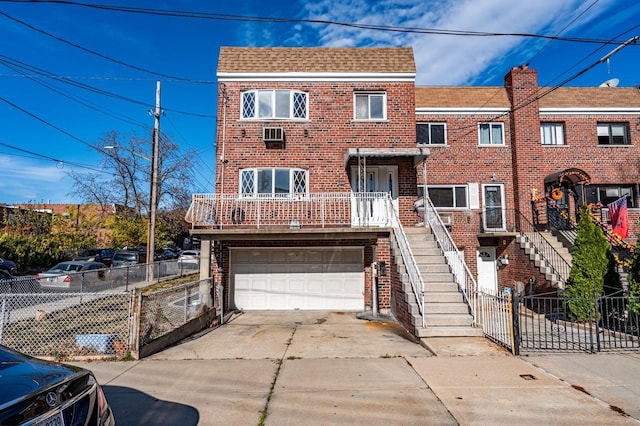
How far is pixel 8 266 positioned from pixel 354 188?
19.5 metres

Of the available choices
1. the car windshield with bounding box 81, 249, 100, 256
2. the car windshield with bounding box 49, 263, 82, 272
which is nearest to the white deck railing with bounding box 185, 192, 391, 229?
the car windshield with bounding box 49, 263, 82, 272

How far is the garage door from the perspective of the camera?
12.9 metres

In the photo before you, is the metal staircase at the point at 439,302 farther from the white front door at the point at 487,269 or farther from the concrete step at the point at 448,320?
the white front door at the point at 487,269

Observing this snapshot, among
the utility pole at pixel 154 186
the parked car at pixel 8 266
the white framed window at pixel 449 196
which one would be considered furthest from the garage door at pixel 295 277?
the parked car at pixel 8 266

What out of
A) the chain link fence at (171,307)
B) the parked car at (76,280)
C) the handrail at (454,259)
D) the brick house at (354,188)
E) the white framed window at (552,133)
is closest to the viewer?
the chain link fence at (171,307)

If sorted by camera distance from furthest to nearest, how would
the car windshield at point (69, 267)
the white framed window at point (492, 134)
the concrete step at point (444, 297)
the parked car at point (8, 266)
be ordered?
the parked car at point (8, 266) → the car windshield at point (69, 267) → the white framed window at point (492, 134) → the concrete step at point (444, 297)

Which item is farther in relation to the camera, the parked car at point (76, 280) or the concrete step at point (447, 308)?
the parked car at point (76, 280)

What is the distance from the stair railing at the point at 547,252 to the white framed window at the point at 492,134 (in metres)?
3.82

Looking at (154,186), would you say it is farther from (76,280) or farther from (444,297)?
(444,297)

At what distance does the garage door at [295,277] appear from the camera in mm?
12875

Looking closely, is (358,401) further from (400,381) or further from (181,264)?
(181,264)

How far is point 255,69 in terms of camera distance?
13500mm

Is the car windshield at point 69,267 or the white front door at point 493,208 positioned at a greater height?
the white front door at point 493,208

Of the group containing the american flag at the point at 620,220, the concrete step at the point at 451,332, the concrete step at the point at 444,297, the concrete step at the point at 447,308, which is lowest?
the concrete step at the point at 451,332
